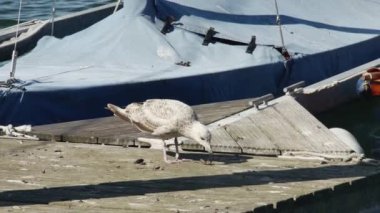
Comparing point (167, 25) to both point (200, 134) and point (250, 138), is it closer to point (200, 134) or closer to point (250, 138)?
point (250, 138)

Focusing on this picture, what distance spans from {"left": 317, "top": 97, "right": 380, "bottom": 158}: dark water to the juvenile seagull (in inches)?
177

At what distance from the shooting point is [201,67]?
512 inches

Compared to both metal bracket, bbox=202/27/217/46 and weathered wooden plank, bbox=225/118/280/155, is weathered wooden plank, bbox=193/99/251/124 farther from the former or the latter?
metal bracket, bbox=202/27/217/46

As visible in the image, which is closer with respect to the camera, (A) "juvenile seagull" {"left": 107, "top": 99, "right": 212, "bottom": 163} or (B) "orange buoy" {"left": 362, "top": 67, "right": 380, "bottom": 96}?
(A) "juvenile seagull" {"left": 107, "top": 99, "right": 212, "bottom": 163}

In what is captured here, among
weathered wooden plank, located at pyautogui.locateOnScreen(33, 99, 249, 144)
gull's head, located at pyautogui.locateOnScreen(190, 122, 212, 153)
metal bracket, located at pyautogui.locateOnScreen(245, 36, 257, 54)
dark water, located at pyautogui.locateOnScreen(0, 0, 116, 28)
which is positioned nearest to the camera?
gull's head, located at pyautogui.locateOnScreen(190, 122, 212, 153)

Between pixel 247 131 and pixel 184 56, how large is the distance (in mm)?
2805

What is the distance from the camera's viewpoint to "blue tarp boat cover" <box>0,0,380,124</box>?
1193 centimetres

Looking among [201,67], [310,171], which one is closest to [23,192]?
[310,171]

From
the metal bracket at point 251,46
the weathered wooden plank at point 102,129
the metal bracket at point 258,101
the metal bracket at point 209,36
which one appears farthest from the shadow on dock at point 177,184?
the metal bracket at point 209,36

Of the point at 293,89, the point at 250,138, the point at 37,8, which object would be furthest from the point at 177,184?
the point at 37,8

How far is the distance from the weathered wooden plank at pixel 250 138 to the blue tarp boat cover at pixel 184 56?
1.75 m

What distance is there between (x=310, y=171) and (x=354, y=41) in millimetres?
5544

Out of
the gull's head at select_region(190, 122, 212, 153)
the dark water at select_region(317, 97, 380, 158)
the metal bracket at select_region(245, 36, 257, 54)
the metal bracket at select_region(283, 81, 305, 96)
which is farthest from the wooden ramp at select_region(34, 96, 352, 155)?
the dark water at select_region(317, 97, 380, 158)

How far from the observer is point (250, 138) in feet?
33.9
